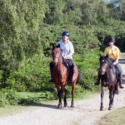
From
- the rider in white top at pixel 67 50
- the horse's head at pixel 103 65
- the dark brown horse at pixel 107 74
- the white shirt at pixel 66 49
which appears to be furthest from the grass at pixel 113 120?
the white shirt at pixel 66 49

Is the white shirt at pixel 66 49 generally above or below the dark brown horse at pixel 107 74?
above

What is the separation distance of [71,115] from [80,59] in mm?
11522

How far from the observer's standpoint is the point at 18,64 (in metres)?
14.4

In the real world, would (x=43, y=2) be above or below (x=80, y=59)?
above

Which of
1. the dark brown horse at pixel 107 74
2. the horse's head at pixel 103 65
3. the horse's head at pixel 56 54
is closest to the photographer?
the horse's head at pixel 56 54

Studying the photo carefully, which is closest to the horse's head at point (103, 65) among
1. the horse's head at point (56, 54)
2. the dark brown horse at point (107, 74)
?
the dark brown horse at point (107, 74)

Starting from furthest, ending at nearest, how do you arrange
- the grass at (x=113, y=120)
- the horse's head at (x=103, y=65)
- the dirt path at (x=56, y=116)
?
the horse's head at (x=103, y=65) → the dirt path at (x=56, y=116) → the grass at (x=113, y=120)

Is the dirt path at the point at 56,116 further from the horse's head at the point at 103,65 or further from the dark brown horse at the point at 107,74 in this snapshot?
the horse's head at the point at 103,65

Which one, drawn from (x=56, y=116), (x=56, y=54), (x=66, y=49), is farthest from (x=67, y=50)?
(x=56, y=116)

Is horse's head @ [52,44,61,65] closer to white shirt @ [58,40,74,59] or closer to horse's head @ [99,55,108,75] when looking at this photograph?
white shirt @ [58,40,74,59]

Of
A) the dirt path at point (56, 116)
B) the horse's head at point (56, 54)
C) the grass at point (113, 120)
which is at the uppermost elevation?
the horse's head at point (56, 54)

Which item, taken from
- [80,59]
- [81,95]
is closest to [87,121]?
[81,95]

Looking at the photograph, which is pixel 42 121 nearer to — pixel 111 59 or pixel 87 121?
pixel 87 121

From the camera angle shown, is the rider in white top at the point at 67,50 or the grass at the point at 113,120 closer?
the grass at the point at 113,120
